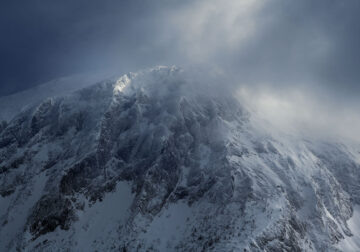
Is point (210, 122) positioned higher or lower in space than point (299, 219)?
higher

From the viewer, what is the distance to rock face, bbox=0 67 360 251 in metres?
104

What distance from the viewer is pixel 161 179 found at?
129 metres

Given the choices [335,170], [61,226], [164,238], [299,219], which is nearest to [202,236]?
[164,238]

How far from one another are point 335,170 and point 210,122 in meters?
80.3

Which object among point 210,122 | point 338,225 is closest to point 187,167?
point 210,122

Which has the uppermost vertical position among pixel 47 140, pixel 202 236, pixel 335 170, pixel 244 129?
pixel 47 140

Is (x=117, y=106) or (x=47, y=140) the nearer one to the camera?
(x=47, y=140)

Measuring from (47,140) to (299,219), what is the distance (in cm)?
12741

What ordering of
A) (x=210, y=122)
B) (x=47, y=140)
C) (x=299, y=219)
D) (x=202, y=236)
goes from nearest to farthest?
(x=202, y=236) < (x=299, y=219) < (x=47, y=140) < (x=210, y=122)

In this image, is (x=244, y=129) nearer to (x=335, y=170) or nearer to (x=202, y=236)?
(x=335, y=170)

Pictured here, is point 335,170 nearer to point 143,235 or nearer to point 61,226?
point 143,235

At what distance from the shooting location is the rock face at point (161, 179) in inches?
4102

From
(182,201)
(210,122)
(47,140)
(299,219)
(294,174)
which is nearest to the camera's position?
(299,219)

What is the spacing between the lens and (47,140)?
152875 millimetres
